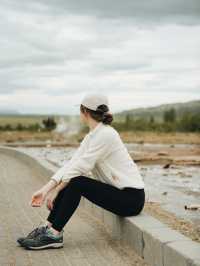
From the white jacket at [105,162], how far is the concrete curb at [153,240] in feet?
1.33

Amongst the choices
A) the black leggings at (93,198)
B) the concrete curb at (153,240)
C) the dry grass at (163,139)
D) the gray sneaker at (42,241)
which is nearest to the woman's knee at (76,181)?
the black leggings at (93,198)

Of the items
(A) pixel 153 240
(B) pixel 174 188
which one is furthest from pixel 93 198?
(B) pixel 174 188

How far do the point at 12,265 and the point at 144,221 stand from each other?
4.49ft

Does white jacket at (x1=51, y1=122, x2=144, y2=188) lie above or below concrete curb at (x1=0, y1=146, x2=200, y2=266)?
above

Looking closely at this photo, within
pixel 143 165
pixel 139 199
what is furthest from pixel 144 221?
pixel 143 165

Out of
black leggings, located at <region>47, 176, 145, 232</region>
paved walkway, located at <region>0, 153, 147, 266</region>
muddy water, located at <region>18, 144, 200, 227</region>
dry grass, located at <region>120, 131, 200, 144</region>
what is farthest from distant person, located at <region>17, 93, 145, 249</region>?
dry grass, located at <region>120, 131, 200, 144</region>

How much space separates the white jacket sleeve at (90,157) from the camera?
6262mm

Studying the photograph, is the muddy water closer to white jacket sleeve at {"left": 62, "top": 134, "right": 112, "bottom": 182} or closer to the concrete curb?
the concrete curb

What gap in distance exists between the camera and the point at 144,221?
6211 mm

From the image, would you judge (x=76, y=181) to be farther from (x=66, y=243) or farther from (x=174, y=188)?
(x=174, y=188)

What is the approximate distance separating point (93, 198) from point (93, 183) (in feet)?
0.53

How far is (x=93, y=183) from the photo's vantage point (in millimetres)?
6332

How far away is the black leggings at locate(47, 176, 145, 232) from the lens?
20.3ft

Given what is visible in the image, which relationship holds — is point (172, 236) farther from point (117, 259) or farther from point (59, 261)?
point (59, 261)
